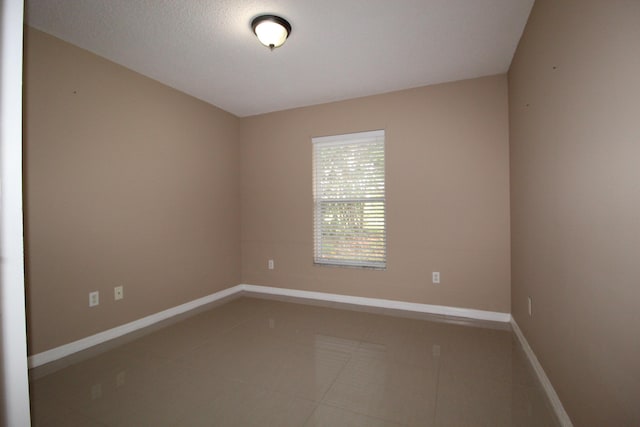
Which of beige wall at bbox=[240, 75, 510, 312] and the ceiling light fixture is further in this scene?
beige wall at bbox=[240, 75, 510, 312]

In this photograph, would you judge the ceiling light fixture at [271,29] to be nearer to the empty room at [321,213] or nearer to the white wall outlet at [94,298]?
Result: the empty room at [321,213]

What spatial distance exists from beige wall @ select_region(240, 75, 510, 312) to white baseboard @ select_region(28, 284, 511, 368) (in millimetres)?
73

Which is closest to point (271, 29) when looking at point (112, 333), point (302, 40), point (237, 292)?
point (302, 40)

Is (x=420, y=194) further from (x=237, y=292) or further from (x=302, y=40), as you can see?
(x=237, y=292)

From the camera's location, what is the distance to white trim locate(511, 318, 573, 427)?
1.49 m

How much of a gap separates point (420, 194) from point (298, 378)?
2.20 m

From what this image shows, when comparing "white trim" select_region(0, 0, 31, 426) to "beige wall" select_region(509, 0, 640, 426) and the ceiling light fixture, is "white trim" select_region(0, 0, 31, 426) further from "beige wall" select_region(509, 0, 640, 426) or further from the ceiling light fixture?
the ceiling light fixture

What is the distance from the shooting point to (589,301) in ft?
4.15

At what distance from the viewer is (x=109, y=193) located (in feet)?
8.50

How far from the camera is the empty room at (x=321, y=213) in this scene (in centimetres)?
119

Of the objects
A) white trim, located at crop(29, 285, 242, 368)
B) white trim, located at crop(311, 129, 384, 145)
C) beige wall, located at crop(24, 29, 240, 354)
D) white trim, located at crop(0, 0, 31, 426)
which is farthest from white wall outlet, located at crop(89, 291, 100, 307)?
white trim, located at crop(311, 129, 384, 145)

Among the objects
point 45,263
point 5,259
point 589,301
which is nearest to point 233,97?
point 45,263

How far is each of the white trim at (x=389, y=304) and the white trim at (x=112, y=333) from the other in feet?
2.33

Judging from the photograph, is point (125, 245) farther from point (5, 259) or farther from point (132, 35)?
point (5, 259)
